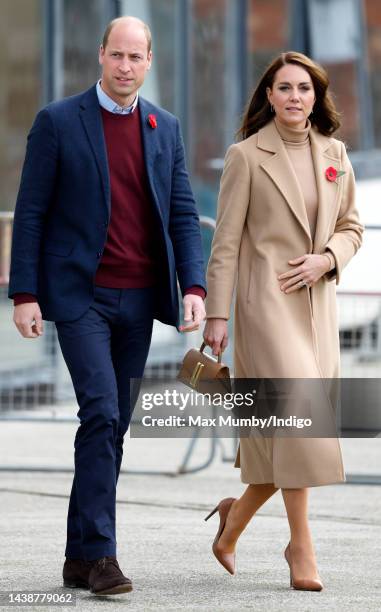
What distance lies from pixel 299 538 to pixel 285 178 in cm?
120

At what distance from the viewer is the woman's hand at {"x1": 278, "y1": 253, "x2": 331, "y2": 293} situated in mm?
5539

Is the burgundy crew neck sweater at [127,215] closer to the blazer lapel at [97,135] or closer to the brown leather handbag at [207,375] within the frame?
the blazer lapel at [97,135]

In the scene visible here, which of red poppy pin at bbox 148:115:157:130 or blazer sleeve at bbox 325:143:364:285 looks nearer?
red poppy pin at bbox 148:115:157:130

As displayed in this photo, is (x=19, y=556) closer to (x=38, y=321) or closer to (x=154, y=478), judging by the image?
(x=38, y=321)

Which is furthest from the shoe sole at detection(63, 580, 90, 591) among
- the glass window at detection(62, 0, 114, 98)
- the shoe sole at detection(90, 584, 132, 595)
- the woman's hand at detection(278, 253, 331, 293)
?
the glass window at detection(62, 0, 114, 98)

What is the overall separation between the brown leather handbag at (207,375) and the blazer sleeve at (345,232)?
486 millimetres

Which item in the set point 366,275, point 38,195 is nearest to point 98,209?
point 38,195

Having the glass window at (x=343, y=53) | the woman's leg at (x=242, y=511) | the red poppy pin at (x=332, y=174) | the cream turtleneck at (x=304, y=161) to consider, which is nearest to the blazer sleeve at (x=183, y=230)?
the cream turtleneck at (x=304, y=161)

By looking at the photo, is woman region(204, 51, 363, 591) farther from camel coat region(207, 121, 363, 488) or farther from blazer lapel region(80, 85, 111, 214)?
blazer lapel region(80, 85, 111, 214)

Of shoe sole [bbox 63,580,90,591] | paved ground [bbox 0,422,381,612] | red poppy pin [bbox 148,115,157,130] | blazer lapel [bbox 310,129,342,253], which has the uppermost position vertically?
red poppy pin [bbox 148,115,157,130]

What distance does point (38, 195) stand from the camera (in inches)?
211

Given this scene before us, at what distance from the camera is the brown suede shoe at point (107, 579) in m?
5.26

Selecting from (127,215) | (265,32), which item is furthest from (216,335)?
(265,32)

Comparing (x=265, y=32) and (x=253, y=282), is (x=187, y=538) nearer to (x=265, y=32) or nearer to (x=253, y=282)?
(x=253, y=282)
